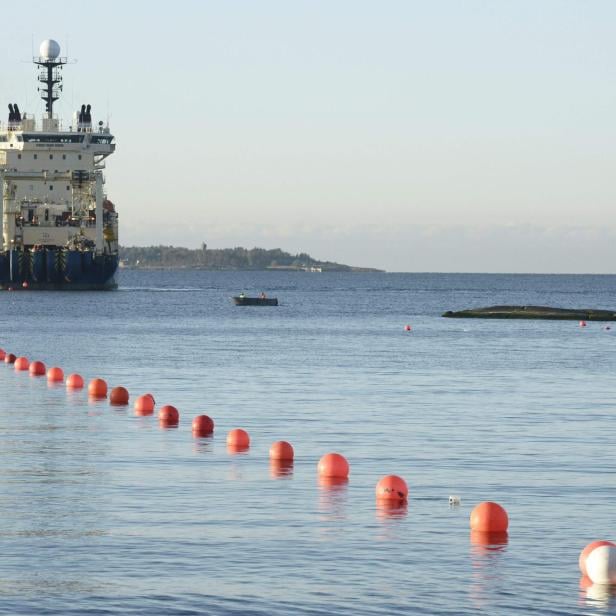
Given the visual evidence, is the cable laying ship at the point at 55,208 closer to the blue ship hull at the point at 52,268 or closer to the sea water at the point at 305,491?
the blue ship hull at the point at 52,268

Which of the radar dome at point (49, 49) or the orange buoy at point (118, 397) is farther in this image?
the radar dome at point (49, 49)

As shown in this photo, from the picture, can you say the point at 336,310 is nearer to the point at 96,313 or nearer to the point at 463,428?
the point at 96,313

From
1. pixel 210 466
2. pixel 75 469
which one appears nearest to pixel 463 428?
pixel 210 466

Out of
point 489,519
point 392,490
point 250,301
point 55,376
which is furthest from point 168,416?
point 250,301

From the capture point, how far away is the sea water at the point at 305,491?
19.6 meters

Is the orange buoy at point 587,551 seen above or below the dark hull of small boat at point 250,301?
below

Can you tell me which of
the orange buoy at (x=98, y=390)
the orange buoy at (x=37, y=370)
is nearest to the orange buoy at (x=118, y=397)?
the orange buoy at (x=98, y=390)

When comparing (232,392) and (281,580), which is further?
(232,392)

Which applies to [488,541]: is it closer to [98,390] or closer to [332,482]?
[332,482]

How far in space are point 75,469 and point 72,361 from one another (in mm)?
37518

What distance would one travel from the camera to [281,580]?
20.1 m

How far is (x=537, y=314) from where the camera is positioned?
128250mm

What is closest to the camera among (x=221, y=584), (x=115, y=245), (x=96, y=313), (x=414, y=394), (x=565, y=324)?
(x=221, y=584)

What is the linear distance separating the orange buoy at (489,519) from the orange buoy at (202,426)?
581 inches
